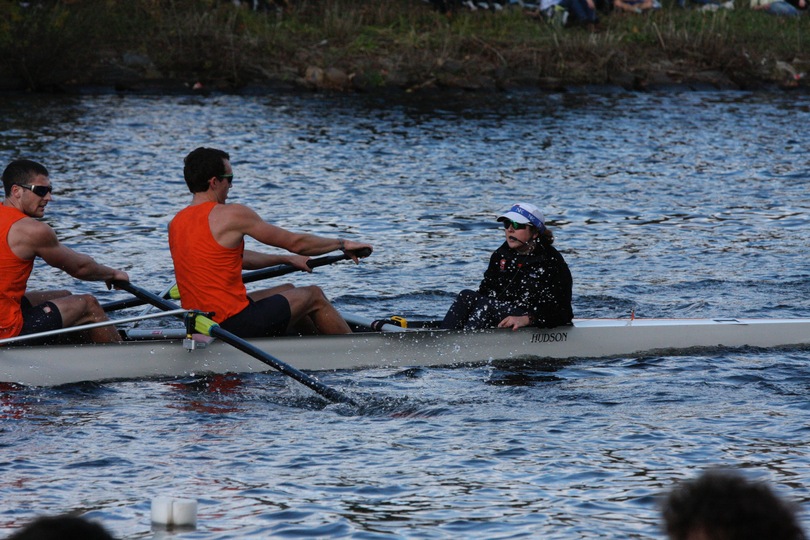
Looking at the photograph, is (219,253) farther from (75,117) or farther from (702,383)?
(75,117)

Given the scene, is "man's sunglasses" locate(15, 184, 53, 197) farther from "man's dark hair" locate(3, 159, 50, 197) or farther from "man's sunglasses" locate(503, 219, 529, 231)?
"man's sunglasses" locate(503, 219, 529, 231)

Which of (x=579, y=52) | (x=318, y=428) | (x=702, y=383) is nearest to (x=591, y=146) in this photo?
(x=579, y=52)

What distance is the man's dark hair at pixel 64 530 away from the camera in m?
2.74

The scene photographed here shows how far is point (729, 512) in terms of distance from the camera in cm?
280

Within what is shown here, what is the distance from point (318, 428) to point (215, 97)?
24.9 metres

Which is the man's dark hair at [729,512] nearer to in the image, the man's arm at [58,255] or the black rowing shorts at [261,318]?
the man's arm at [58,255]

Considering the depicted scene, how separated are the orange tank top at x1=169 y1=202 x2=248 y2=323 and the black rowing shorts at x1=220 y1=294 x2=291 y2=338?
0.06 m

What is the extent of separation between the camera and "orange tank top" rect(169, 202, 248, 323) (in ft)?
31.0

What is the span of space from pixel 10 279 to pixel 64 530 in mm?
6700

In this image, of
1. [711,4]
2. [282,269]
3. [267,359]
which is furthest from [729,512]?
[711,4]

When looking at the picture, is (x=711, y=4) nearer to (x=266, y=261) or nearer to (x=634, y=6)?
(x=634, y=6)

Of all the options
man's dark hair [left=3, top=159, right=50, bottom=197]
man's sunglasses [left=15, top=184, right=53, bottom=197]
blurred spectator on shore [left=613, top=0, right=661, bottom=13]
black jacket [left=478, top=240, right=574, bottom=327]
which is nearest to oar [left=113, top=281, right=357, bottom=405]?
man's sunglasses [left=15, top=184, right=53, bottom=197]

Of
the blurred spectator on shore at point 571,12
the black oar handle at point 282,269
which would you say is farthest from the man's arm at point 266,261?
the blurred spectator on shore at point 571,12

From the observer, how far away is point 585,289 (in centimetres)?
1441
